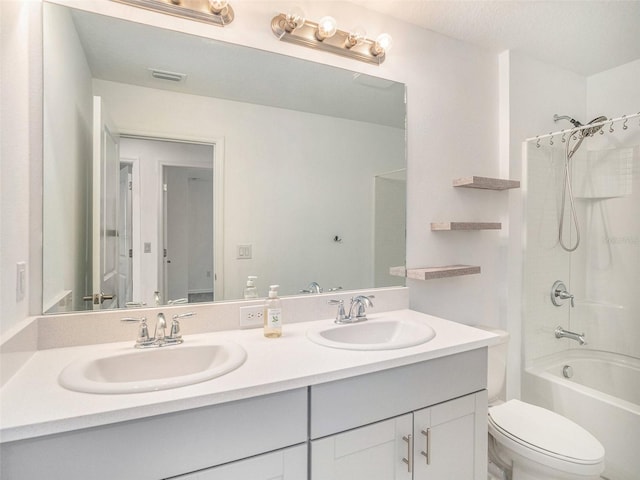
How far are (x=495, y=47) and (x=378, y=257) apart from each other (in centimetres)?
155

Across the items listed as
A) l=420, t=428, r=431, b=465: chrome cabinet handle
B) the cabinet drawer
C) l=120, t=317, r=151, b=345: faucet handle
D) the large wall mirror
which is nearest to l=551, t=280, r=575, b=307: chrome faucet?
the large wall mirror

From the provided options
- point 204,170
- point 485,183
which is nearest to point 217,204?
point 204,170

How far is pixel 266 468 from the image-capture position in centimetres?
93

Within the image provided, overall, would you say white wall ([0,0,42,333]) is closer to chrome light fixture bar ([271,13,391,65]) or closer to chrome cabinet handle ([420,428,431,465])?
chrome light fixture bar ([271,13,391,65])

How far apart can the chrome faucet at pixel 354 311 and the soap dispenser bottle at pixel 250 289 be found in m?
0.36

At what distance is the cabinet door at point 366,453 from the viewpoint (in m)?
1.01

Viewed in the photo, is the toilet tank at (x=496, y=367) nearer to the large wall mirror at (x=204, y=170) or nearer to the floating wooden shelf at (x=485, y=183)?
the large wall mirror at (x=204, y=170)

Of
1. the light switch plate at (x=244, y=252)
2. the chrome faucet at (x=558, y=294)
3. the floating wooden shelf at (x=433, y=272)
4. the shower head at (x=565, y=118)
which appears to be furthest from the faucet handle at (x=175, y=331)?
the shower head at (x=565, y=118)

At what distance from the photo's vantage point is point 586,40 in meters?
2.05

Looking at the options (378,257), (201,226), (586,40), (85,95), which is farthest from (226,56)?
(586,40)

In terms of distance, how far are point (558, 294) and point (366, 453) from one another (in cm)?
202

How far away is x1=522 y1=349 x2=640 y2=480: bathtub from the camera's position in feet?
5.76

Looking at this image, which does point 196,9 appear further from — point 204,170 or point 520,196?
point 520,196

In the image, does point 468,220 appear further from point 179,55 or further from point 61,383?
point 61,383
